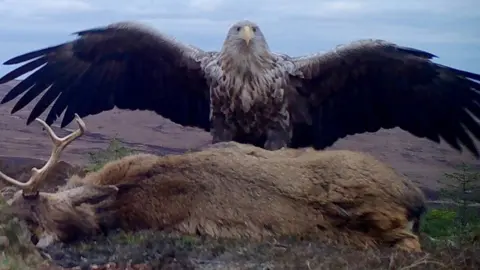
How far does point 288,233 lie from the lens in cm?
507

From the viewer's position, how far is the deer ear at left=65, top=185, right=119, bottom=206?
5.28 metres

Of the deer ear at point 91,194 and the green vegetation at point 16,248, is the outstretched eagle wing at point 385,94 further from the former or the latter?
the green vegetation at point 16,248

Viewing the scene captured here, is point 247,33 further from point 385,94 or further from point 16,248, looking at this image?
point 16,248

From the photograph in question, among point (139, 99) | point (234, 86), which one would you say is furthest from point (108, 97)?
point (234, 86)

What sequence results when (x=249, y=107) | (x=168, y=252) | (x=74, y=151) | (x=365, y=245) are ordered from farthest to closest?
(x=74, y=151), (x=249, y=107), (x=365, y=245), (x=168, y=252)

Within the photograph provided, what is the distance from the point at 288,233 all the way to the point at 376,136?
25.0 feet

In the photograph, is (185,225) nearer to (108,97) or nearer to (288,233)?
(288,233)

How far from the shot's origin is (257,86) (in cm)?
850

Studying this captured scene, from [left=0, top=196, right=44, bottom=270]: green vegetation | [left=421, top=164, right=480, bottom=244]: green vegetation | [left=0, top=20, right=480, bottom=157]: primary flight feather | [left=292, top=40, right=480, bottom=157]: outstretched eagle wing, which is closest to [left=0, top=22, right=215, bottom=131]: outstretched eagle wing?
[left=0, top=20, right=480, bottom=157]: primary flight feather

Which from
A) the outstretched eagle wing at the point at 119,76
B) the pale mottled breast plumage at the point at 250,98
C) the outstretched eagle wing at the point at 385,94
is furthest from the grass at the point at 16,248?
the outstretched eagle wing at the point at 385,94

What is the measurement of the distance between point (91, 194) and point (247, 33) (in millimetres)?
3636

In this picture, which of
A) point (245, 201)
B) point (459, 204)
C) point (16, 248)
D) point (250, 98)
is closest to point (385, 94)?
point (250, 98)

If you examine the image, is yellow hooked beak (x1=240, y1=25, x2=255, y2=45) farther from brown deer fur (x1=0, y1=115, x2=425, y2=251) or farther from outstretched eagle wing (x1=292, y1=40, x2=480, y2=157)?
brown deer fur (x1=0, y1=115, x2=425, y2=251)

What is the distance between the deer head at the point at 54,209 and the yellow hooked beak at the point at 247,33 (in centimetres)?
→ 352
